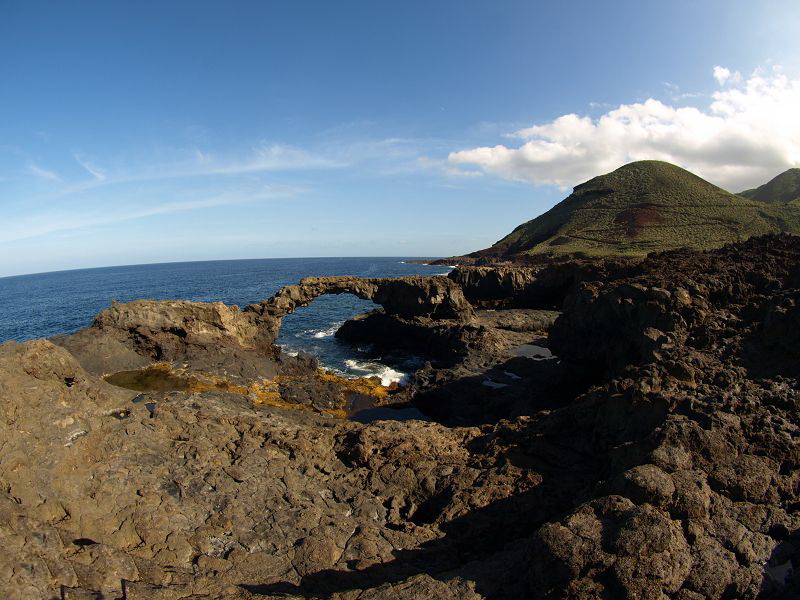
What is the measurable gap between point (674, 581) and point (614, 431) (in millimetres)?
6705

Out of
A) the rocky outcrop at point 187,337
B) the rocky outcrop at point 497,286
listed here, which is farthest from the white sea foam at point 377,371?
the rocky outcrop at point 497,286

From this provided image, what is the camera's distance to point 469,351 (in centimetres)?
3381

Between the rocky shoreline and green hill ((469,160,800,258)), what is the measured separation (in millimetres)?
68176

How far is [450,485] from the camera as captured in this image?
12500mm

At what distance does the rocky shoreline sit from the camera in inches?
288

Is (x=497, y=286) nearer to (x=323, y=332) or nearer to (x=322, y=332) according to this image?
(x=323, y=332)

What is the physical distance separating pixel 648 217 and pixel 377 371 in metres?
89.9

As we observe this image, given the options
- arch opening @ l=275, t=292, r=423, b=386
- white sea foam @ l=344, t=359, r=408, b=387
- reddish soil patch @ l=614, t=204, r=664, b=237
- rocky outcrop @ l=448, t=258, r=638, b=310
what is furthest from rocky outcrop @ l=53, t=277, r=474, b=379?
reddish soil patch @ l=614, t=204, r=664, b=237

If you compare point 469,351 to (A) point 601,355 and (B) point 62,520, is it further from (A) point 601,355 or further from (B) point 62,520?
(B) point 62,520

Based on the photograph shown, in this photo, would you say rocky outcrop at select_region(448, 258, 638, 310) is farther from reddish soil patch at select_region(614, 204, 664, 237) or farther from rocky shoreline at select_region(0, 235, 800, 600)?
reddish soil patch at select_region(614, 204, 664, 237)

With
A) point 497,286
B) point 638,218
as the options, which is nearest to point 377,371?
point 497,286

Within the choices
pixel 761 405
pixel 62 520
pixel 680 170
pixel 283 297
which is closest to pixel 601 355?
pixel 761 405

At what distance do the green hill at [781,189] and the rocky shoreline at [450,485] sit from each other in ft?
622

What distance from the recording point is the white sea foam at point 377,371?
33.4m
